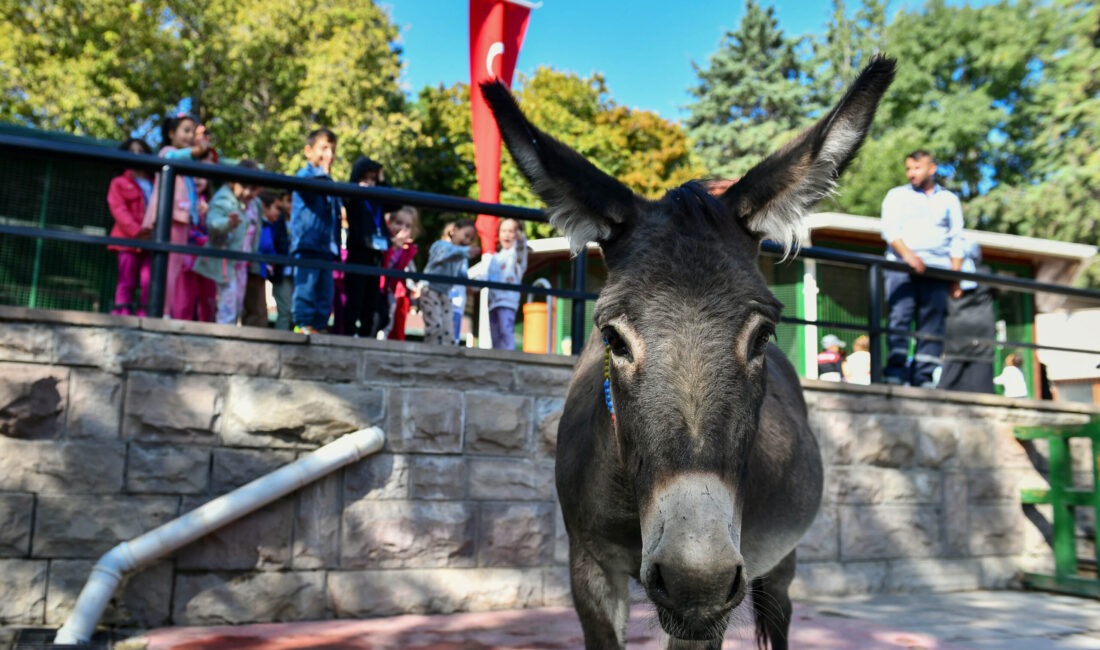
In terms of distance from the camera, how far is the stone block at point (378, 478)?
17.8 ft

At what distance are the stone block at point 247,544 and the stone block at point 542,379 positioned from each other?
5.85 ft

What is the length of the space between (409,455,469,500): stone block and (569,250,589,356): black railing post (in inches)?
50.6

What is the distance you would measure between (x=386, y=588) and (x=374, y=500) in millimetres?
A: 572

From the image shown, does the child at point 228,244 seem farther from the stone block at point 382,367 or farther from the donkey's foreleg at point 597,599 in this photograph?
the donkey's foreleg at point 597,599

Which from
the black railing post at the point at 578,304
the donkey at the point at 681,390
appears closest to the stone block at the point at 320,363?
the black railing post at the point at 578,304

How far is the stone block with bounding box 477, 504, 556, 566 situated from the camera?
5742mm

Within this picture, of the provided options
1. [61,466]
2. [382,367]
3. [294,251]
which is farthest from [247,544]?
[294,251]

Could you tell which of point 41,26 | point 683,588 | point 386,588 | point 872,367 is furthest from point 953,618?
point 41,26

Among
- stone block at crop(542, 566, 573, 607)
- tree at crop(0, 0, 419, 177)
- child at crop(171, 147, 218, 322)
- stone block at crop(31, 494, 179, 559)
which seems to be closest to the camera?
stone block at crop(31, 494, 179, 559)

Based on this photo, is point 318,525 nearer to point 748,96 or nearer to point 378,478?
point 378,478

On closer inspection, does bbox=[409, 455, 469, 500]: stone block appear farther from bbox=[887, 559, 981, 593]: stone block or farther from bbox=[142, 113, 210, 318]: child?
bbox=[887, 559, 981, 593]: stone block

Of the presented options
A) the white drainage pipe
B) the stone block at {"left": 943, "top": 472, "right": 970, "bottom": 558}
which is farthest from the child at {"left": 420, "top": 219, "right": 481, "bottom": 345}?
the stone block at {"left": 943, "top": 472, "right": 970, "bottom": 558}

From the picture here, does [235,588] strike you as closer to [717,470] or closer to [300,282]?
[300,282]

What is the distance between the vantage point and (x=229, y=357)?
207 inches
